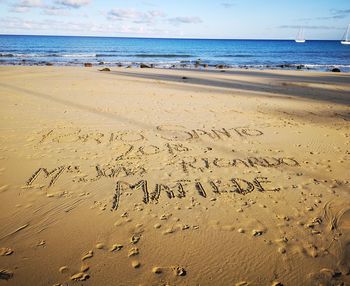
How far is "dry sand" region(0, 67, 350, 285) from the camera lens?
9.11 feet

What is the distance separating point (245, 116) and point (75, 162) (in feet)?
17.7

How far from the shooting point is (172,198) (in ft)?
13.0

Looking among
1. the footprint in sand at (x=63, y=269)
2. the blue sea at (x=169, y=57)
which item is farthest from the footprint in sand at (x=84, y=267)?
the blue sea at (x=169, y=57)

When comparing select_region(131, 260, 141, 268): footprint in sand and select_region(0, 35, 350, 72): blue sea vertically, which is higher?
select_region(131, 260, 141, 268): footprint in sand

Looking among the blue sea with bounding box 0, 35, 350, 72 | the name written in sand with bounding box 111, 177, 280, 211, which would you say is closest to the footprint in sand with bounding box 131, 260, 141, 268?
the name written in sand with bounding box 111, 177, 280, 211

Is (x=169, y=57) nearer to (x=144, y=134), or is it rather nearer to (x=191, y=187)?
(x=144, y=134)

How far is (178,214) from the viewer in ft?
11.8

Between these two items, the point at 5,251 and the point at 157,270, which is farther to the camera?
the point at 5,251

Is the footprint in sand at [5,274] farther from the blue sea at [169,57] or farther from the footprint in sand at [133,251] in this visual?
the blue sea at [169,57]

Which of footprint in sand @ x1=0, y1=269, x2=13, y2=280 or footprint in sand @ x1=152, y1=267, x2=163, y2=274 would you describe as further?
footprint in sand @ x1=152, y1=267, x2=163, y2=274

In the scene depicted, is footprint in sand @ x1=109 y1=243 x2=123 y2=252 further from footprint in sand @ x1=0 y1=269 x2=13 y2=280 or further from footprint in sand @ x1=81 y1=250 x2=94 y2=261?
footprint in sand @ x1=0 y1=269 x2=13 y2=280

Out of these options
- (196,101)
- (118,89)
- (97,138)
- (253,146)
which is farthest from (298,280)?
(118,89)

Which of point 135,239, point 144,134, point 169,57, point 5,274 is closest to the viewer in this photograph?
point 5,274

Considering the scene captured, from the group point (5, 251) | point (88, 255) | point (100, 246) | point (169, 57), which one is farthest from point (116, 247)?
point (169, 57)
